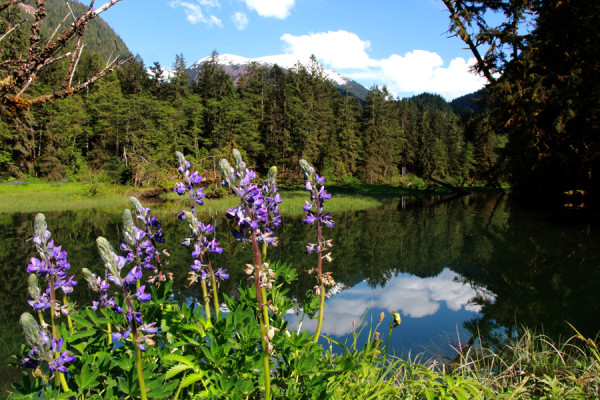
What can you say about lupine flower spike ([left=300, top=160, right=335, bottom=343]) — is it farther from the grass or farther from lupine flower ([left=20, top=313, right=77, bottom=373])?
the grass

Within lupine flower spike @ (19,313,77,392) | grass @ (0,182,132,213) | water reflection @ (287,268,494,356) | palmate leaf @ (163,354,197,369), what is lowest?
water reflection @ (287,268,494,356)

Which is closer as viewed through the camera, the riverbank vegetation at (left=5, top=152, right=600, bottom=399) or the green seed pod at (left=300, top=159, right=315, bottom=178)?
the riverbank vegetation at (left=5, top=152, right=600, bottom=399)

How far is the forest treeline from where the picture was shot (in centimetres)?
3575

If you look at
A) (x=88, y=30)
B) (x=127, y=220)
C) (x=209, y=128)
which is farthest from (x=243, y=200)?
(x=88, y=30)

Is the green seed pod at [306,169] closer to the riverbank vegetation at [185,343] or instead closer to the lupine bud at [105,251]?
the riverbank vegetation at [185,343]

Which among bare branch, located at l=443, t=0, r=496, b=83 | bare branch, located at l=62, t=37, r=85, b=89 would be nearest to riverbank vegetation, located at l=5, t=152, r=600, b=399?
bare branch, located at l=62, t=37, r=85, b=89

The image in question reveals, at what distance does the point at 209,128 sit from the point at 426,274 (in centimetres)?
4128

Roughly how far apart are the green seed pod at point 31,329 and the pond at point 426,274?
102cm

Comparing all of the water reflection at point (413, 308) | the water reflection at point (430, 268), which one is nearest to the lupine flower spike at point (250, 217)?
the water reflection at point (413, 308)

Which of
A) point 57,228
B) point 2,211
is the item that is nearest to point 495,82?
point 57,228

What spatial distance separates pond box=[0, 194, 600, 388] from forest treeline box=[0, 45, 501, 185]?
788 inches

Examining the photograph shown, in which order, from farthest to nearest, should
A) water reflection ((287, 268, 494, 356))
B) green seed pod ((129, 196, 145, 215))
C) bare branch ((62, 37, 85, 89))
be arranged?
water reflection ((287, 268, 494, 356)) < bare branch ((62, 37, 85, 89)) < green seed pod ((129, 196, 145, 215))

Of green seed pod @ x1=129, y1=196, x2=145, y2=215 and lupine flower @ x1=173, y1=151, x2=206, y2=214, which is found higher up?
lupine flower @ x1=173, y1=151, x2=206, y2=214

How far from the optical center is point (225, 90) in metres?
43.9
